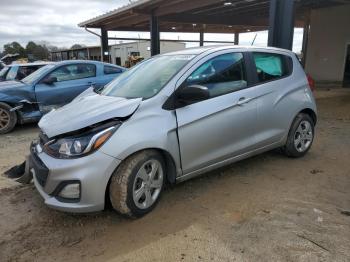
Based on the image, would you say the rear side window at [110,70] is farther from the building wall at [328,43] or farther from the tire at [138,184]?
the building wall at [328,43]

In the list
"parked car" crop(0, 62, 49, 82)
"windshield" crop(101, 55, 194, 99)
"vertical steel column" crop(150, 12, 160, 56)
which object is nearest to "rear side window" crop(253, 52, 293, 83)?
"windshield" crop(101, 55, 194, 99)

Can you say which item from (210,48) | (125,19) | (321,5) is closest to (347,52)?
(321,5)

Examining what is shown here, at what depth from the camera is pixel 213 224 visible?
3381mm

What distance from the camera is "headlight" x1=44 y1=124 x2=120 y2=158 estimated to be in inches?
122

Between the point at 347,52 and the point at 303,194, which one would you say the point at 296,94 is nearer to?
the point at 303,194

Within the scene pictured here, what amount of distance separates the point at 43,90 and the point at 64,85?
0.53 meters

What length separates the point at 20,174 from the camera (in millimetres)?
4000

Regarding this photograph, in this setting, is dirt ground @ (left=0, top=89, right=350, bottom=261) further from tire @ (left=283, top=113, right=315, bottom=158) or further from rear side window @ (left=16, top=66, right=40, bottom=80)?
rear side window @ (left=16, top=66, right=40, bottom=80)

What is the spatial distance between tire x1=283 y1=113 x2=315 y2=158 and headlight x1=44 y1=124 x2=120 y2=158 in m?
2.89

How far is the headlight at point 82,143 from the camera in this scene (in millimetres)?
3111

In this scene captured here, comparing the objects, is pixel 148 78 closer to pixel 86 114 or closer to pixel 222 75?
pixel 222 75

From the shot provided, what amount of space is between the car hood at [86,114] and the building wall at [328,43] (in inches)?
593

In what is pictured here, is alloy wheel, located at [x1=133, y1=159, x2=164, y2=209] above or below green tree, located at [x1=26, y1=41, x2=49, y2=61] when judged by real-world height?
below

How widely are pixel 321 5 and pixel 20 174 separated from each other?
15.7 metres
